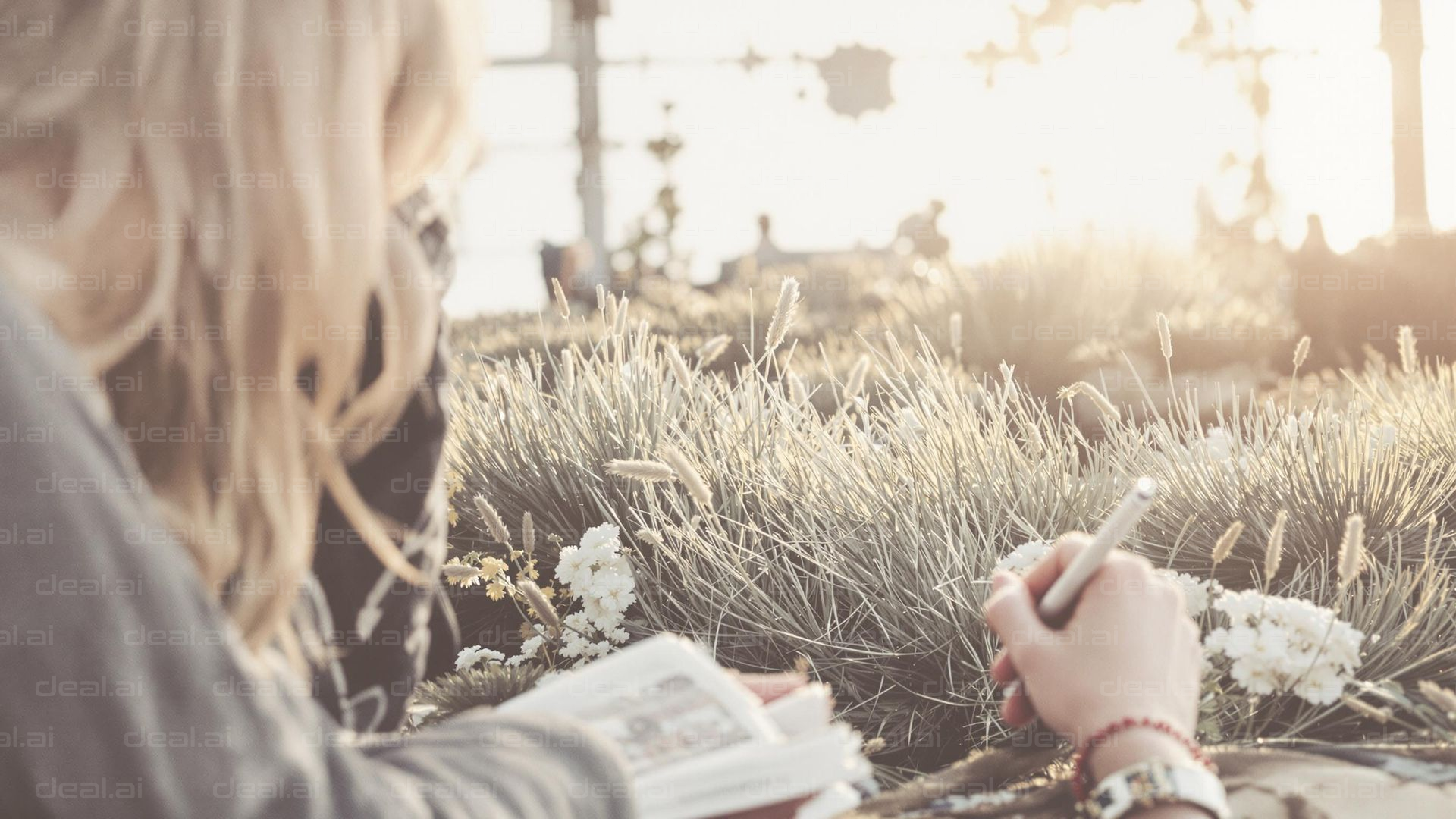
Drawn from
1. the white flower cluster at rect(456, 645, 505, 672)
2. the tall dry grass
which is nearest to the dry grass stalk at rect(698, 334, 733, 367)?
the tall dry grass

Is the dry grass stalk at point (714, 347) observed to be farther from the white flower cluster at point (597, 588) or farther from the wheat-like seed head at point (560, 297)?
the white flower cluster at point (597, 588)

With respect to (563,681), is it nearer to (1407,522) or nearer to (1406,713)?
(1406,713)

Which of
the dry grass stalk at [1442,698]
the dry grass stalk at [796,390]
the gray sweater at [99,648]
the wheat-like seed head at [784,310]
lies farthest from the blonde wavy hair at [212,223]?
the dry grass stalk at [796,390]

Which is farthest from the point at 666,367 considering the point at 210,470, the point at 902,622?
the point at 210,470

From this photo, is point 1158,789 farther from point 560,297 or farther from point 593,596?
point 560,297

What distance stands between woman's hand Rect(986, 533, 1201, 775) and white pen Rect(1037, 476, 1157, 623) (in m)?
0.01

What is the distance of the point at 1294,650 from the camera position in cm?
162

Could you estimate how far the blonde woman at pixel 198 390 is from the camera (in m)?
0.64

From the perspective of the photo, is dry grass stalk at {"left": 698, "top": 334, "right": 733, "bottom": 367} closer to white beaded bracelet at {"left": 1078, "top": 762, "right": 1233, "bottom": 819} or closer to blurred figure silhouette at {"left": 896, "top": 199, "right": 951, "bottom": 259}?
white beaded bracelet at {"left": 1078, "top": 762, "right": 1233, "bottom": 819}

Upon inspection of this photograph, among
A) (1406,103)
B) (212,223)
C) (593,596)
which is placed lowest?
(593,596)

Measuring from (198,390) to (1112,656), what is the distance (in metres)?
0.74

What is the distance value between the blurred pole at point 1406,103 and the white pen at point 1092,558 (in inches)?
444

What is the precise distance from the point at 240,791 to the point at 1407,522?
2293 millimetres

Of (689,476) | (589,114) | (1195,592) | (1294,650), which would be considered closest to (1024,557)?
(1195,592)
